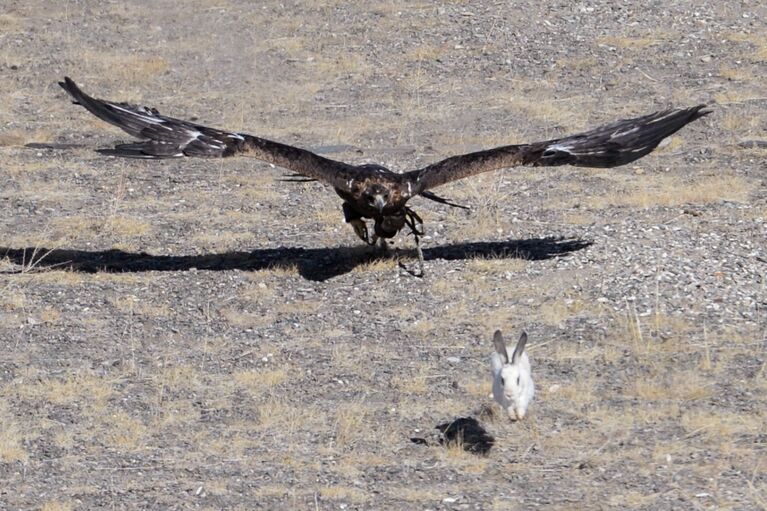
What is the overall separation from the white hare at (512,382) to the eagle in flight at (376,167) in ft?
13.1

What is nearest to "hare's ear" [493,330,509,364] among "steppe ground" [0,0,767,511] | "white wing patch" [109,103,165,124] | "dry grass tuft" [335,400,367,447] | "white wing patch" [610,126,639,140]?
"steppe ground" [0,0,767,511]

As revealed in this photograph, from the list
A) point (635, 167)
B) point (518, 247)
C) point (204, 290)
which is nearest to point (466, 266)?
point (518, 247)

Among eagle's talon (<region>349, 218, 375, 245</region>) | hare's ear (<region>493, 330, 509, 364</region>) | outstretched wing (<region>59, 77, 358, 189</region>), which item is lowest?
hare's ear (<region>493, 330, 509, 364</region>)

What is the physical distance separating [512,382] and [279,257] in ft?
18.4

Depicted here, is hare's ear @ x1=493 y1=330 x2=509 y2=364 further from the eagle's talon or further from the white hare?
the eagle's talon

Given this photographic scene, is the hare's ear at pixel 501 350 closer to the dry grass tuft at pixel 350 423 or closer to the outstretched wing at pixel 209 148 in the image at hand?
the dry grass tuft at pixel 350 423

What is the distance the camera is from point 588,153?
1508 centimetres

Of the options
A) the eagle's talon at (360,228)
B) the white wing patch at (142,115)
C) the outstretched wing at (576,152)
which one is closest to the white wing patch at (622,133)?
the outstretched wing at (576,152)

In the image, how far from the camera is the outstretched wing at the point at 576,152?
1466 centimetres

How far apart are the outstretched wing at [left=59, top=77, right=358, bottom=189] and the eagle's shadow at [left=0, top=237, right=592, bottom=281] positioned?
1.02 metres

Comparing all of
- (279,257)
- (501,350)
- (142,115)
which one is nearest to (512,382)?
(501,350)

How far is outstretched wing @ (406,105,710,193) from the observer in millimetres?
14656

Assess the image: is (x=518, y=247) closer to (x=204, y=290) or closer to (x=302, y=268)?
(x=302, y=268)

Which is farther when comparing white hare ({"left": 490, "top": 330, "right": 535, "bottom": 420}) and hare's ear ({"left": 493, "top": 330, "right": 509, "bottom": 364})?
hare's ear ({"left": 493, "top": 330, "right": 509, "bottom": 364})
